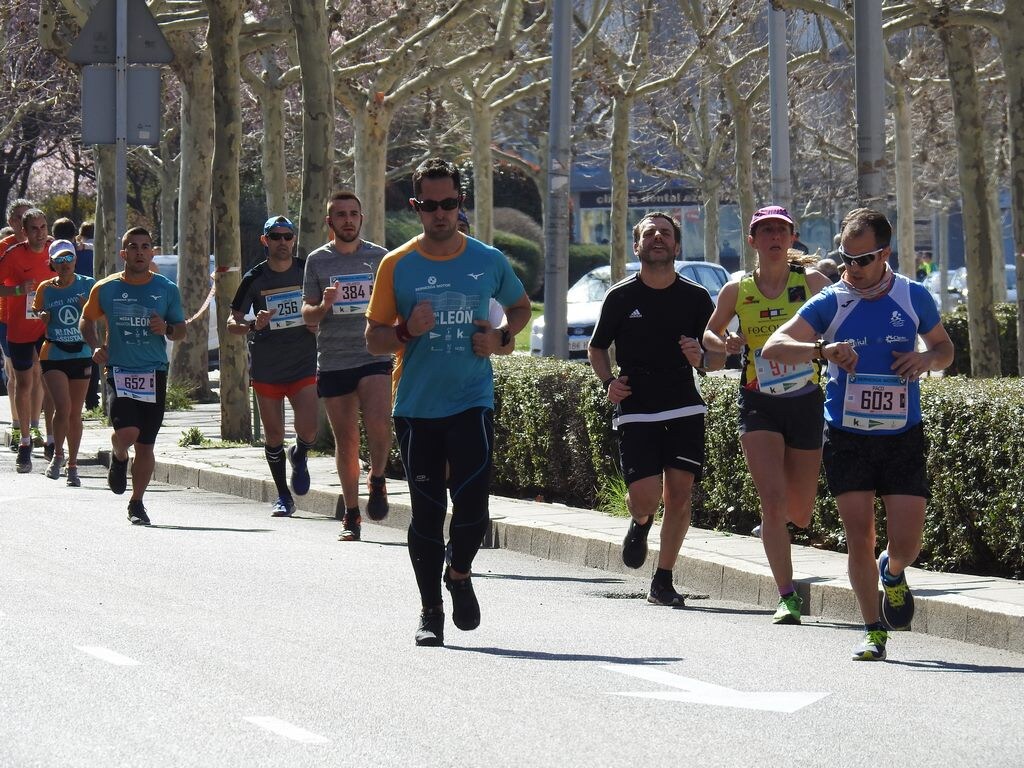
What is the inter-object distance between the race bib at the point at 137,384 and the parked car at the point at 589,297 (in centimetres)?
1606

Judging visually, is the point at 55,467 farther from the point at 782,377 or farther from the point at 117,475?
the point at 782,377

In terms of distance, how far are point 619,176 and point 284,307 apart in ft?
58.8

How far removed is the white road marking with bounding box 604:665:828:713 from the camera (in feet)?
21.2

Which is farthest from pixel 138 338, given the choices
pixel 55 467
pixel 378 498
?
pixel 55 467

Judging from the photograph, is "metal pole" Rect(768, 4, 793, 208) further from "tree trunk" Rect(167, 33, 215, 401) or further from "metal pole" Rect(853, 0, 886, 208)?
"tree trunk" Rect(167, 33, 215, 401)

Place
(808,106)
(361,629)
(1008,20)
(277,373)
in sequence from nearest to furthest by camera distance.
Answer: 1. (361,629)
2. (277,373)
3. (1008,20)
4. (808,106)

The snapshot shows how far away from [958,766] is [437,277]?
2967mm

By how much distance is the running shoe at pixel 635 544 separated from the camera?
9.26 metres

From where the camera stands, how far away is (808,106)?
4616 centimetres

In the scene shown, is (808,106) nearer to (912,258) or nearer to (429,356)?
(912,258)

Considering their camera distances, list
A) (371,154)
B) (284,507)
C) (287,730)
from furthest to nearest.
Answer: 1. (371,154)
2. (284,507)
3. (287,730)

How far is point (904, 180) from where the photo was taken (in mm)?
30859

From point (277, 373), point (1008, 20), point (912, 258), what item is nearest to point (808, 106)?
point (912, 258)

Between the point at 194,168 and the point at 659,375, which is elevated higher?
the point at 194,168
